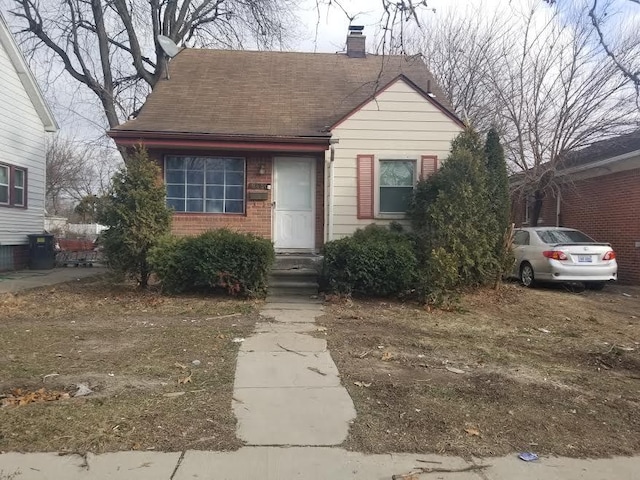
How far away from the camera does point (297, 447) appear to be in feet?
12.7

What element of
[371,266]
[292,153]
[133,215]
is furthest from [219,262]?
[292,153]

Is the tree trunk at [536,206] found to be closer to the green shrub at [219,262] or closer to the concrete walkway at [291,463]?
the green shrub at [219,262]

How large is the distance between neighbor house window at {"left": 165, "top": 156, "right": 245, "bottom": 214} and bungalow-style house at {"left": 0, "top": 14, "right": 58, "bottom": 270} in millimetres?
6717

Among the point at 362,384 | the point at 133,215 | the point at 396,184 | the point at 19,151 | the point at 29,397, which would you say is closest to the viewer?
the point at 29,397

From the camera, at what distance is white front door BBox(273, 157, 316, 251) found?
12.5m

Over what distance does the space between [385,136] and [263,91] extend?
13.1ft

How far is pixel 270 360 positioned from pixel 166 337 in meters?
1.73

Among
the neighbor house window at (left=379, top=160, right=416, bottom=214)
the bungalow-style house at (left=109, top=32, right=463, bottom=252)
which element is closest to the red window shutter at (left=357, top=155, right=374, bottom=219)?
the bungalow-style house at (left=109, top=32, right=463, bottom=252)

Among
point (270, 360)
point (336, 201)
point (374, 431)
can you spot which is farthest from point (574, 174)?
point (374, 431)

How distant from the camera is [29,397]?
4613 millimetres

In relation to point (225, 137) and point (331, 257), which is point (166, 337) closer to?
point (331, 257)

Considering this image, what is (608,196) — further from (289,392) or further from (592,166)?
(289,392)

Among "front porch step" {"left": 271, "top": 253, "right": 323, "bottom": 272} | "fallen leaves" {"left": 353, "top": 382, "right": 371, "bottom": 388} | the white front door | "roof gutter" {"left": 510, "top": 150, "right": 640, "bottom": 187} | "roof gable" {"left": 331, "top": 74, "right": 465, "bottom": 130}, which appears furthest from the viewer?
"roof gutter" {"left": 510, "top": 150, "right": 640, "bottom": 187}

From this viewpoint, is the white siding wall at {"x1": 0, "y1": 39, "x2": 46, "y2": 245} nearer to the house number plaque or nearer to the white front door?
the house number plaque
